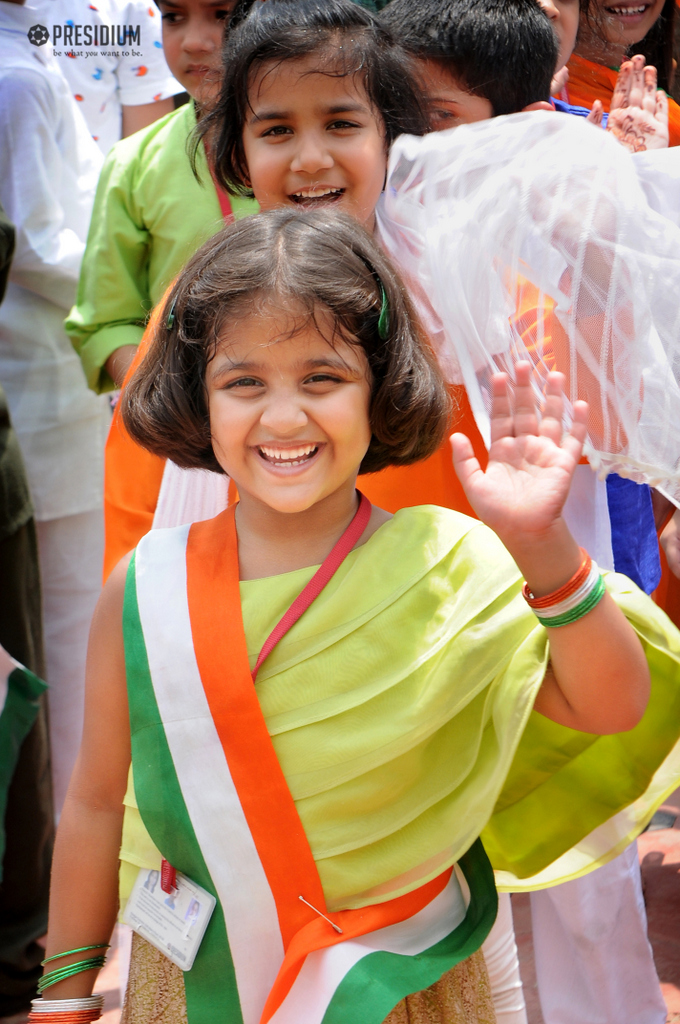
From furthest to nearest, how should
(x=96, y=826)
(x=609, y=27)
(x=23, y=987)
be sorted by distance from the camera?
(x=609, y=27)
(x=23, y=987)
(x=96, y=826)

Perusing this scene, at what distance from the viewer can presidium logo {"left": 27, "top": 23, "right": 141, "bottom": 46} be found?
11.3 ft

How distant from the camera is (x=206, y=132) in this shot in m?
2.14

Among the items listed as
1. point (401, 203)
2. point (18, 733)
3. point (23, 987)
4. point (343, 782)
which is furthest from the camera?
point (23, 987)

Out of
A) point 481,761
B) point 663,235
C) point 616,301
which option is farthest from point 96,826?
point 663,235

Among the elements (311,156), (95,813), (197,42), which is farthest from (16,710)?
(197,42)

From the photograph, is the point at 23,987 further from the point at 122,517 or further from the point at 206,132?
the point at 206,132

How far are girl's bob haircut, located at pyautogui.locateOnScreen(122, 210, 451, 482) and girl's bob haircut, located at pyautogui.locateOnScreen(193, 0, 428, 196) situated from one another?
552 millimetres

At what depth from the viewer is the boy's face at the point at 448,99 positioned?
82.3 inches

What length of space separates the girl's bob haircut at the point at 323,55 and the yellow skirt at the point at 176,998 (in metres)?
1.41

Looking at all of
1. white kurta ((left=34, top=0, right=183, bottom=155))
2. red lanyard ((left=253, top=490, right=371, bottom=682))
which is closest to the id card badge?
red lanyard ((left=253, top=490, right=371, bottom=682))

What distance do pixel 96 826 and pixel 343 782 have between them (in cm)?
37

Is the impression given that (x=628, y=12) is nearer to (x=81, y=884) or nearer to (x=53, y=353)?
(x=53, y=353)

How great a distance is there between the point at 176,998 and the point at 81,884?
0.20 metres

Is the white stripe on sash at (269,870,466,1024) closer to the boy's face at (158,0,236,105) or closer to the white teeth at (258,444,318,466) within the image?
the white teeth at (258,444,318,466)
